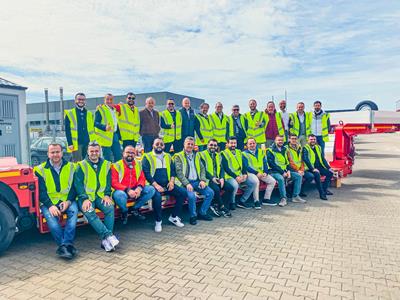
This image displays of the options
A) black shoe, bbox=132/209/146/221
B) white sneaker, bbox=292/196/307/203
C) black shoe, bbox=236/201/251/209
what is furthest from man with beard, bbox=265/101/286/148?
black shoe, bbox=132/209/146/221


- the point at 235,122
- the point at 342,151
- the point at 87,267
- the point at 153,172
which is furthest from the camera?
the point at 342,151

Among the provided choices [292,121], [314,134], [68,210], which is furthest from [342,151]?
[68,210]

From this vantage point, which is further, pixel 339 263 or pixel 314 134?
pixel 314 134

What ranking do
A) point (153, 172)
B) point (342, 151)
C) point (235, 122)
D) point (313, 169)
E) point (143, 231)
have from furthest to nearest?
point (342, 151) → point (235, 122) → point (313, 169) → point (153, 172) → point (143, 231)

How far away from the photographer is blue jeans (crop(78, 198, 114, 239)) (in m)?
4.39

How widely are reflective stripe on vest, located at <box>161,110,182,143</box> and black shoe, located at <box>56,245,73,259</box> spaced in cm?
358

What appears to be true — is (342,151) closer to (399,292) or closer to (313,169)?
(313,169)

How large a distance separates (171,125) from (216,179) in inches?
66.9

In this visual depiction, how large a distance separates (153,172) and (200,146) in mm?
2314

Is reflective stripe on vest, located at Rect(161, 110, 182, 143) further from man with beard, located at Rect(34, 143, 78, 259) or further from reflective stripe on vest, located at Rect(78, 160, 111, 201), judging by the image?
man with beard, located at Rect(34, 143, 78, 259)

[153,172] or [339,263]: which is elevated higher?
[153,172]

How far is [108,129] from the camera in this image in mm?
6223

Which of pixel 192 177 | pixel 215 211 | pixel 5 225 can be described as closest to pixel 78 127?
pixel 192 177

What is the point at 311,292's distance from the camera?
3238 mm
